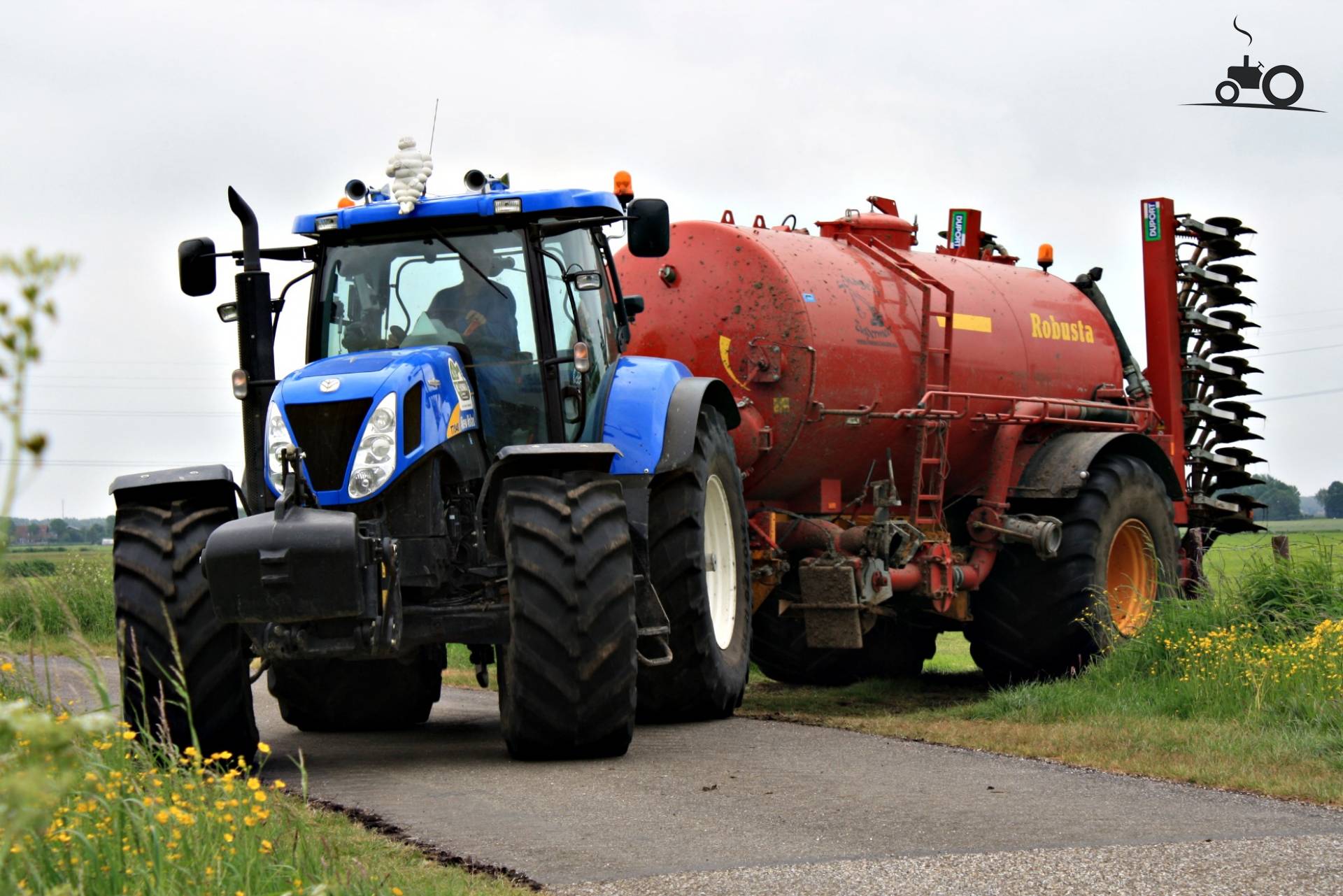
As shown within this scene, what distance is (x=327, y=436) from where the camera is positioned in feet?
27.1

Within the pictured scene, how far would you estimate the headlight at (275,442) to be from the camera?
8281mm

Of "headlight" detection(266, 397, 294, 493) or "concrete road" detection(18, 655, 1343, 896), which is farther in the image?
"headlight" detection(266, 397, 294, 493)

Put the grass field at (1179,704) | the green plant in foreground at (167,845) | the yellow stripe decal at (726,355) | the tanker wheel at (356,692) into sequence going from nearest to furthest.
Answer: the green plant in foreground at (167,845)
the grass field at (1179,704)
the tanker wheel at (356,692)
the yellow stripe decal at (726,355)

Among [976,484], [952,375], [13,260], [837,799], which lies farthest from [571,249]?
[13,260]

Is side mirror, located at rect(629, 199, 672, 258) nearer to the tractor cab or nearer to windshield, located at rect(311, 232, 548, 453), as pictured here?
the tractor cab

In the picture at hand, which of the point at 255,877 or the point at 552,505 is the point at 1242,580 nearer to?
the point at 552,505

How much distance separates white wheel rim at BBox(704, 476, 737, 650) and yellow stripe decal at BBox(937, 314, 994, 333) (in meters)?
3.03

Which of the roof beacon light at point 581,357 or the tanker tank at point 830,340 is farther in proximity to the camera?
the tanker tank at point 830,340

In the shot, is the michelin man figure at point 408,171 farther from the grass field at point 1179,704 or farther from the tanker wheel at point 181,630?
the grass field at point 1179,704

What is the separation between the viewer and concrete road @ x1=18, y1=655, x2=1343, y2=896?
5.71 meters

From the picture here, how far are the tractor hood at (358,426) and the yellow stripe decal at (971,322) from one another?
5.34m

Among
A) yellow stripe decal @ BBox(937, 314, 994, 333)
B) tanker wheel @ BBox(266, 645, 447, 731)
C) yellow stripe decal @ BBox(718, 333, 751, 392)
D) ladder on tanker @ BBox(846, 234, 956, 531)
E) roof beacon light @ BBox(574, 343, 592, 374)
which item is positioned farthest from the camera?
yellow stripe decal @ BBox(937, 314, 994, 333)

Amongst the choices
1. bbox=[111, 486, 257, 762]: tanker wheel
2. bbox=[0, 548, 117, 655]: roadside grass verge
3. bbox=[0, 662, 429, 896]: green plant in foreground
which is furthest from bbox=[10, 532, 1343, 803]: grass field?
bbox=[0, 548, 117, 655]: roadside grass verge

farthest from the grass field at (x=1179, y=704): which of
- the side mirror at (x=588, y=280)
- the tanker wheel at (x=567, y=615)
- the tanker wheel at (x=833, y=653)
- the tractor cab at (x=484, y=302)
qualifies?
the side mirror at (x=588, y=280)
